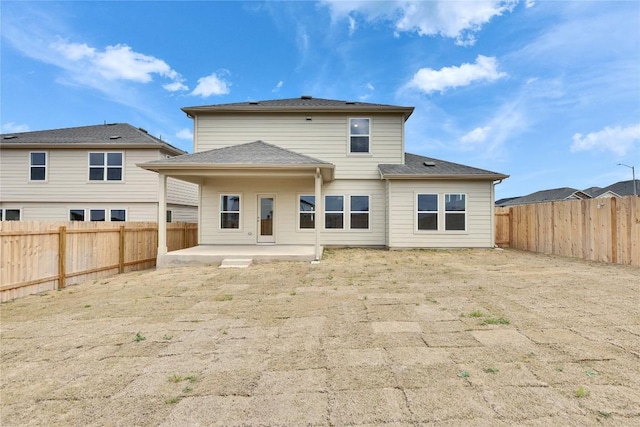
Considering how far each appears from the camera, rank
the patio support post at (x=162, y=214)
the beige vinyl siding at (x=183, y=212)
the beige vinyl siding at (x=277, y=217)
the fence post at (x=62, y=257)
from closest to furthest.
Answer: the fence post at (x=62, y=257) < the patio support post at (x=162, y=214) < the beige vinyl siding at (x=277, y=217) < the beige vinyl siding at (x=183, y=212)

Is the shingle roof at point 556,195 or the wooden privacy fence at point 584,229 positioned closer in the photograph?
the wooden privacy fence at point 584,229

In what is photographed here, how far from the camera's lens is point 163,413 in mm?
2320

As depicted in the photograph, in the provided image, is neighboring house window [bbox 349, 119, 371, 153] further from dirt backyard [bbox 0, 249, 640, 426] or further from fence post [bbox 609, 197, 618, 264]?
fence post [bbox 609, 197, 618, 264]

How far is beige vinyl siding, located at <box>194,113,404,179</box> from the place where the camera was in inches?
519

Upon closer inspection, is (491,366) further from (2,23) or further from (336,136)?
(2,23)

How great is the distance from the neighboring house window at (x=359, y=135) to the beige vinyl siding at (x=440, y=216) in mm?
2032

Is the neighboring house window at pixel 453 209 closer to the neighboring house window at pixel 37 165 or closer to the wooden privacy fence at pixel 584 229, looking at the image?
the wooden privacy fence at pixel 584 229

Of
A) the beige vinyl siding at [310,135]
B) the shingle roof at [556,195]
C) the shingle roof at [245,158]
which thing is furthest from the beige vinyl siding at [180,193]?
the shingle roof at [556,195]

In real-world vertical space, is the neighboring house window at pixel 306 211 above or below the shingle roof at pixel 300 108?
below

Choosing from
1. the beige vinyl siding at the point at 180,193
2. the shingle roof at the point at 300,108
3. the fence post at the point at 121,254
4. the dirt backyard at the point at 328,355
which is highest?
the shingle roof at the point at 300,108

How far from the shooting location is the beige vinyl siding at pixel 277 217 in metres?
12.8

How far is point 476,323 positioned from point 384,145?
10.0 meters

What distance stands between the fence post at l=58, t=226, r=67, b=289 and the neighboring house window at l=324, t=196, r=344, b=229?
8.47 meters

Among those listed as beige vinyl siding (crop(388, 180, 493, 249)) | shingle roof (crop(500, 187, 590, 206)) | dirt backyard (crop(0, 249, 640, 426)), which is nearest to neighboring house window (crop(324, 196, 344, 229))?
beige vinyl siding (crop(388, 180, 493, 249))
